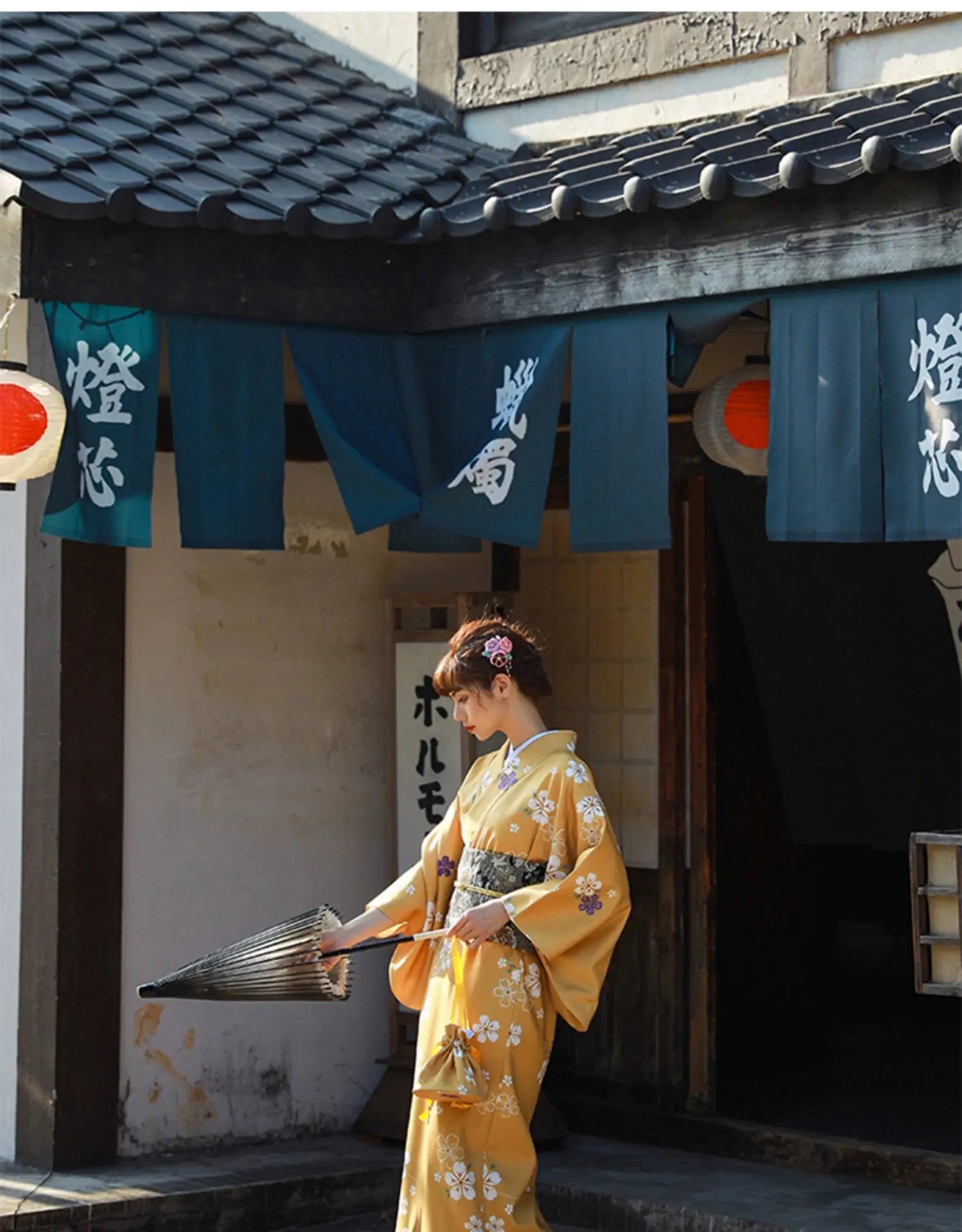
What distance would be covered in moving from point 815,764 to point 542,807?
10.1 ft

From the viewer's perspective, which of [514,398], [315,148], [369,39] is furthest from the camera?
[369,39]

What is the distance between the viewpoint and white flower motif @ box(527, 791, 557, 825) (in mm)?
6094

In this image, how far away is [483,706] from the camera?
20.2ft

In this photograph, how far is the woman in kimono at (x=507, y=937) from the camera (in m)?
5.98

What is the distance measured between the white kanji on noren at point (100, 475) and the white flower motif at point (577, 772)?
2.05m

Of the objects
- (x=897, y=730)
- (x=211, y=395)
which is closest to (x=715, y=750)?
(x=897, y=730)

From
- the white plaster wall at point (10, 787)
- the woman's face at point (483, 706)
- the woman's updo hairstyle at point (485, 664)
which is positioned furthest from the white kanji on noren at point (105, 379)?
the woman's face at point (483, 706)

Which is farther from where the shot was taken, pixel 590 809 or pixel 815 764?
pixel 815 764

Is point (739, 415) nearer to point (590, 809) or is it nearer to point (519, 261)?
point (519, 261)

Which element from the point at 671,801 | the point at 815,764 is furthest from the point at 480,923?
the point at 815,764

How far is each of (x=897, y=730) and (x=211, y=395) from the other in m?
3.51

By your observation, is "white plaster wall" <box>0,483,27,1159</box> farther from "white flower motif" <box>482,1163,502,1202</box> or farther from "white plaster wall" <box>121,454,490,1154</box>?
"white flower motif" <box>482,1163,502,1202</box>

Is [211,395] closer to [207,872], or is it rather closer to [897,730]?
[207,872]

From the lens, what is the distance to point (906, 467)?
637cm
